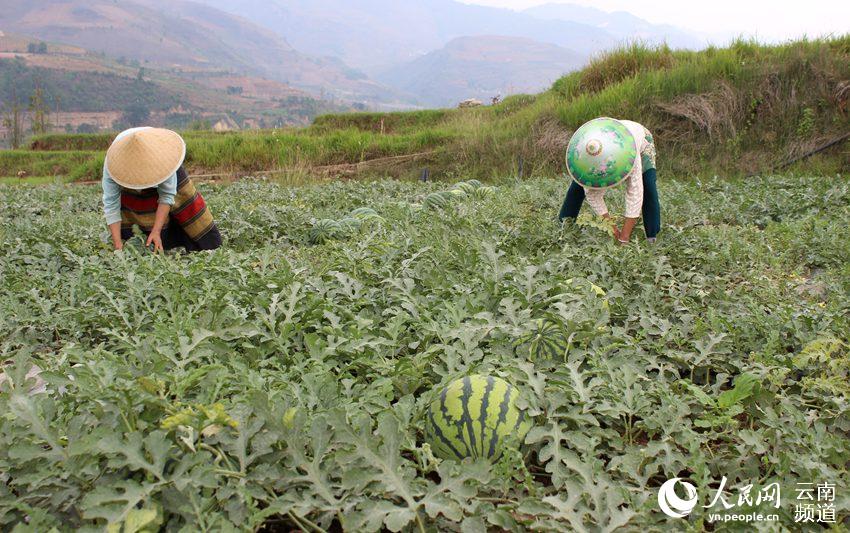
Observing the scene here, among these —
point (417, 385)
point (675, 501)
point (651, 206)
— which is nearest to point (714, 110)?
point (651, 206)

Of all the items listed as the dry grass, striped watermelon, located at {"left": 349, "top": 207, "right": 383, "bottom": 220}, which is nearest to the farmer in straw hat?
striped watermelon, located at {"left": 349, "top": 207, "right": 383, "bottom": 220}

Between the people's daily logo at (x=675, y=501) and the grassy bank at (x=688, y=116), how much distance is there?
10347mm

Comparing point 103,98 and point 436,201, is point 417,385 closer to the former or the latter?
point 436,201

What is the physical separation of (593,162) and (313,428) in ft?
11.0

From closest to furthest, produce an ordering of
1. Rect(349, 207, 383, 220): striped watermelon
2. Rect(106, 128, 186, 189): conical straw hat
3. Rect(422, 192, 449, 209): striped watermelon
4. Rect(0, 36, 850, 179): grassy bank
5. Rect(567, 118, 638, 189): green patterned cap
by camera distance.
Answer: Rect(567, 118, 638, 189): green patterned cap → Rect(106, 128, 186, 189): conical straw hat → Rect(349, 207, 383, 220): striped watermelon → Rect(422, 192, 449, 209): striped watermelon → Rect(0, 36, 850, 179): grassy bank

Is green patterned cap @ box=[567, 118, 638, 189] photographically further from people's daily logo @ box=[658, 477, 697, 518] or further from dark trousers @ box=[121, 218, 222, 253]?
dark trousers @ box=[121, 218, 222, 253]

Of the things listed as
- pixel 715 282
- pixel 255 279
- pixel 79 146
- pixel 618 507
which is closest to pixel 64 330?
pixel 255 279

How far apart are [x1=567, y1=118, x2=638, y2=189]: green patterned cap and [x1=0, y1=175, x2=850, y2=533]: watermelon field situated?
380 millimetres

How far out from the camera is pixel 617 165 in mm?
4297

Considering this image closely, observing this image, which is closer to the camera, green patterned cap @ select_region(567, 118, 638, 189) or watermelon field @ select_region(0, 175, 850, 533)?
watermelon field @ select_region(0, 175, 850, 533)

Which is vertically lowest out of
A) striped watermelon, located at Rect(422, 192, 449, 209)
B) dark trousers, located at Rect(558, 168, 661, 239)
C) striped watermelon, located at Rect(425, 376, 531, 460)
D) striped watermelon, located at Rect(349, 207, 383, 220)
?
striped watermelon, located at Rect(425, 376, 531, 460)

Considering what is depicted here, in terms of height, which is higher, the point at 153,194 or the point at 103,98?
the point at 103,98

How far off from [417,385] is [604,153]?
2740 millimetres

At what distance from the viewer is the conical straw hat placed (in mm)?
4449
